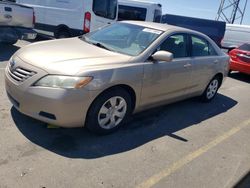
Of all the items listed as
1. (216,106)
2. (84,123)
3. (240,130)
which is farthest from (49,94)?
(216,106)

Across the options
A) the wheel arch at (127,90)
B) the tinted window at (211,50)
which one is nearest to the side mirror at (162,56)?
the wheel arch at (127,90)

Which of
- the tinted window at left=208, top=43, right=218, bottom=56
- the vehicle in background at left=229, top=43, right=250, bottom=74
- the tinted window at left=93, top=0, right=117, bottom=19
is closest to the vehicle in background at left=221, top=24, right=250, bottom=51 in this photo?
the vehicle in background at left=229, top=43, right=250, bottom=74

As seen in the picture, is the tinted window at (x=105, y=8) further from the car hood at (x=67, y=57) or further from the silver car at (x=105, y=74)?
the car hood at (x=67, y=57)

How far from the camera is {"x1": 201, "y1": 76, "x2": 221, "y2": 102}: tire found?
6.39m

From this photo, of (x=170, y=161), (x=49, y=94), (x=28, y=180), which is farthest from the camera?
(x=170, y=161)

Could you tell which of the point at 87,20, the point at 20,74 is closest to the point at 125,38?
the point at 20,74

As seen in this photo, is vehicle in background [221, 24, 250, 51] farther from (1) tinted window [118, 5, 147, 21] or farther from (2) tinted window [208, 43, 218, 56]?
(2) tinted window [208, 43, 218, 56]

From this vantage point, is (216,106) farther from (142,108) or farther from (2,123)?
(2,123)

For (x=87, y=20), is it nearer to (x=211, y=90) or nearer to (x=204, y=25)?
(x=211, y=90)

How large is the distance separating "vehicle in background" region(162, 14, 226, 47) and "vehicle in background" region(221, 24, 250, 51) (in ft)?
2.99

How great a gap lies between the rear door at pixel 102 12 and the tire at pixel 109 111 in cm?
676

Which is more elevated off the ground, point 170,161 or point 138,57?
point 138,57

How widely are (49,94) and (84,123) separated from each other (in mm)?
622

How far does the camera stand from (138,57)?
14.0 feet
